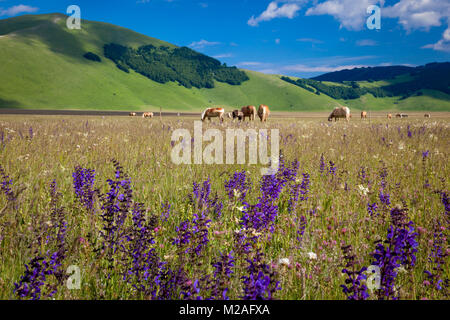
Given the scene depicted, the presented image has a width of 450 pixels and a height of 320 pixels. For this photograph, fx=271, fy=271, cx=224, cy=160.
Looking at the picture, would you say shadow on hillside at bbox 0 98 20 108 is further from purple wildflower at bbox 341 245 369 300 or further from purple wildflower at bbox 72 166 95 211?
purple wildflower at bbox 341 245 369 300

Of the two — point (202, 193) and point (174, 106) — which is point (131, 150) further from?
point (174, 106)

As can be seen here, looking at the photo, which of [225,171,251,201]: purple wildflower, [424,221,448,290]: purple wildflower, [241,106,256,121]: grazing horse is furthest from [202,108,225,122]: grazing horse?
[424,221,448,290]: purple wildflower

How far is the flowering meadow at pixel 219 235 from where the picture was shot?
195 cm

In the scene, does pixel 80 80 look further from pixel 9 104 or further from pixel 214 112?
pixel 214 112

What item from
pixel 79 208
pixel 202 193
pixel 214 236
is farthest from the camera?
pixel 202 193

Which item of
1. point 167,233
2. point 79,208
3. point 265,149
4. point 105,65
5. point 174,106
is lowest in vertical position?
point 167,233

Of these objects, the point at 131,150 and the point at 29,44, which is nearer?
the point at 131,150

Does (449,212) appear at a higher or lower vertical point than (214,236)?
higher

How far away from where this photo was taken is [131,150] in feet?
25.7

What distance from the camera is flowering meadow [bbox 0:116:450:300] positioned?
195cm

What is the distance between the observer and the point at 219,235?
3090 millimetres
